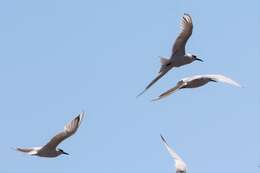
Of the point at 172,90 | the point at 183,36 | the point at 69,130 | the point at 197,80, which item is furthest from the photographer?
the point at 183,36

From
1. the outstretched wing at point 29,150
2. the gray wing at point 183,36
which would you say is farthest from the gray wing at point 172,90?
the outstretched wing at point 29,150

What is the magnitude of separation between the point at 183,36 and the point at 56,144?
5.51 metres

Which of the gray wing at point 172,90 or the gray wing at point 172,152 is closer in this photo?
the gray wing at point 172,90

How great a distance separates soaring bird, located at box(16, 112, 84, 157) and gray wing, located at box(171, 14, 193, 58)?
5.01 meters

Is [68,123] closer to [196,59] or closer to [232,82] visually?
[232,82]

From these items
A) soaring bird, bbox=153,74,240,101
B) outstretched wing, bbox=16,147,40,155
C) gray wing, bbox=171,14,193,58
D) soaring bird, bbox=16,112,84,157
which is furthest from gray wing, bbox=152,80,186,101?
outstretched wing, bbox=16,147,40,155

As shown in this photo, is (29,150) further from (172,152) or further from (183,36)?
(183,36)

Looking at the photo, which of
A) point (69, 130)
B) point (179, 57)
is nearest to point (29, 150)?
point (69, 130)

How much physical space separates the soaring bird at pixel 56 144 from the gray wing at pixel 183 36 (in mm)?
5007

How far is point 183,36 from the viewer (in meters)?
25.1

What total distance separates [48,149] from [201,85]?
4.73 metres

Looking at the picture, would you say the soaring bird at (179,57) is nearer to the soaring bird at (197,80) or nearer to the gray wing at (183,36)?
the gray wing at (183,36)

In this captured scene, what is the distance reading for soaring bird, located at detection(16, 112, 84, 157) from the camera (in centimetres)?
2078

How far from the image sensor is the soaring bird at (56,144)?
20.8m
